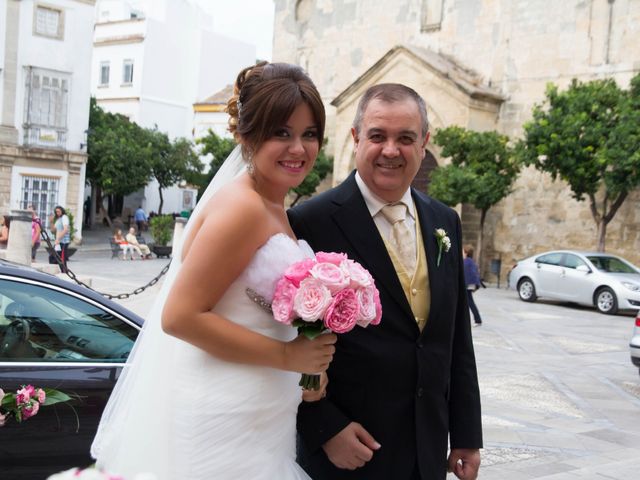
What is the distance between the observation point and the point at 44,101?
110 ft

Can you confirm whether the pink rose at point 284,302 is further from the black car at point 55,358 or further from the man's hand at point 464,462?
the black car at point 55,358

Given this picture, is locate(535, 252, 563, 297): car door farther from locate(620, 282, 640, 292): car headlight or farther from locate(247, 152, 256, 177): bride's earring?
locate(247, 152, 256, 177): bride's earring

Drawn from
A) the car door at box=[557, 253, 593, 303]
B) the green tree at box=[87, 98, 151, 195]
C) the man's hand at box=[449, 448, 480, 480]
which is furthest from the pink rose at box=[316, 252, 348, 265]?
the green tree at box=[87, 98, 151, 195]

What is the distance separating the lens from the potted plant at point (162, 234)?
95.9 ft

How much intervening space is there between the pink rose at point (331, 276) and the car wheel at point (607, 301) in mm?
17853

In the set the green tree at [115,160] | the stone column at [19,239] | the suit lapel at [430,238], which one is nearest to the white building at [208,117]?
the green tree at [115,160]

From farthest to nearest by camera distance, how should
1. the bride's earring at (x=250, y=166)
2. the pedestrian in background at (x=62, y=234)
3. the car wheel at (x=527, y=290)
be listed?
the car wheel at (x=527, y=290), the pedestrian in background at (x=62, y=234), the bride's earring at (x=250, y=166)

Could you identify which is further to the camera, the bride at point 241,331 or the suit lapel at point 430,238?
the suit lapel at point 430,238

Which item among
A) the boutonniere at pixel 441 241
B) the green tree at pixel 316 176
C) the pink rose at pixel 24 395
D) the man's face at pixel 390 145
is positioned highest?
the green tree at pixel 316 176

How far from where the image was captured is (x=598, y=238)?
76.0ft

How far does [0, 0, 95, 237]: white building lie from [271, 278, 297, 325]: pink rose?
104 ft

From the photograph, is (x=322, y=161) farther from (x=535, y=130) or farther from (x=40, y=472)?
(x=40, y=472)

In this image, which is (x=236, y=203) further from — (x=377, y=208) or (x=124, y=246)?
(x=124, y=246)

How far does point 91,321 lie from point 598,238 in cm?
2088
